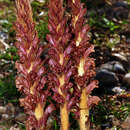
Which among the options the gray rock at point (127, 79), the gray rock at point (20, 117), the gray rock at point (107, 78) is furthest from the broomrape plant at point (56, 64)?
the gray rock at point (127, 79)

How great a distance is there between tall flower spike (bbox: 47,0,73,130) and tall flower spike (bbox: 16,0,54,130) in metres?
0.11

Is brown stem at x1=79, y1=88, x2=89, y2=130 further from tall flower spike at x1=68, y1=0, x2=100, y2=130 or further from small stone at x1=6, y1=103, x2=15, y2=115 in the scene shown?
small stone at x1=6, y1=103, x2=15, y2=115

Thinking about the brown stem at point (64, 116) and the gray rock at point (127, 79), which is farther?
the gray rock at point (127, 79)

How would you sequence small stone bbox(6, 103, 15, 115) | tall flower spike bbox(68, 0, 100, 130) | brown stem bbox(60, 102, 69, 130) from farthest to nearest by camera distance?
small stone bbox(6, 103, 15, 115) < brown stem bbox(60, 102, 69, 130) < tall flower spike bbox(68, 0, 100, 130)

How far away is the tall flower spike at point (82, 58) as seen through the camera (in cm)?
266

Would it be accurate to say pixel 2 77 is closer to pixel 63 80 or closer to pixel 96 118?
pixel 96 118

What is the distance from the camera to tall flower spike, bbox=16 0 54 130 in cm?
240

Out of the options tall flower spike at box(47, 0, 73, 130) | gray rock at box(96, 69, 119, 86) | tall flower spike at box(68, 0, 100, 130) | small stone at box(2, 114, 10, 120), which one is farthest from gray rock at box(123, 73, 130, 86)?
small stone at box(2, 114, 10, 120)

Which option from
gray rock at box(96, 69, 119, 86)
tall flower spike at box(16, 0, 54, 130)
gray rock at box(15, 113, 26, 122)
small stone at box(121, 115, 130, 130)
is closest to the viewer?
tall flower spike at box(16, 0, 54, 130)

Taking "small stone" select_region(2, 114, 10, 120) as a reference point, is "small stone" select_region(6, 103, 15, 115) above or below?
above

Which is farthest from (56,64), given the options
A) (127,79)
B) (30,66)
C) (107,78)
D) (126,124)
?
(127,79)

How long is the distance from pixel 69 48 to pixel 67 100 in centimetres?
53

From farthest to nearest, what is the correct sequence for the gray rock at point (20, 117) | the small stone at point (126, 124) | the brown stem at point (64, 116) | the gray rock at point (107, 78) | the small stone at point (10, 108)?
the gray rock at point (107, 78)
the small stone at point (10, 108)
the gray rock at point (20, 117)
the small stone at point (126, 124)
the brown stem at point (64, 116)

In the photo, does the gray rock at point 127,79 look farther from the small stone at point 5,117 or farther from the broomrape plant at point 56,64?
the small stone at point 5,117
